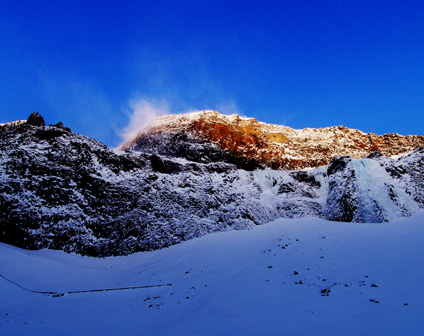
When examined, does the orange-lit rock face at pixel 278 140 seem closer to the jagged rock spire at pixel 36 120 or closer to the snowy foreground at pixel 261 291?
the jagged rock spire at pixel 36 120

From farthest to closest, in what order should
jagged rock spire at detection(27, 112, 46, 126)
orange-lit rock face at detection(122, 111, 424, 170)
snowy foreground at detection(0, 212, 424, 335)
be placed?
orange-lit rock face at detection(122, 111, 424, 170) < jagged rock spire at detection(27, 112, 46, 126) < snowy foreground at detection(0, 212, 424, 335)

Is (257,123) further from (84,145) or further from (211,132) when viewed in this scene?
(84,145)

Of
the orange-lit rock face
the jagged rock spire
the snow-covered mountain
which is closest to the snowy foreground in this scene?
the snow-covered mountain

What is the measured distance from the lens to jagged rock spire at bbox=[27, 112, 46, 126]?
87.2 feet

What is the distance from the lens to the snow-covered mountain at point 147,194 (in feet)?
65.9

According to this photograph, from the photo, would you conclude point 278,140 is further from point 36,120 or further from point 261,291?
point 261,291

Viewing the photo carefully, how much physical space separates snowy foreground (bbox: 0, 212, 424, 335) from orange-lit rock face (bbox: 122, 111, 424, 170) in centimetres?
2894

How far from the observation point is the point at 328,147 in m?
44.3

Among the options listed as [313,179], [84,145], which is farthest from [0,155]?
[313,179]

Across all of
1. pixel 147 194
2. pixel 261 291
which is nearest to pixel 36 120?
pixel 147 194

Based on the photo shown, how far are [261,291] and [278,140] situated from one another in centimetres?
4103

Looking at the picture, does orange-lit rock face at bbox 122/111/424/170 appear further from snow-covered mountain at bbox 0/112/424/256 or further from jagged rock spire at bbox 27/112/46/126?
jagged rock spire at bbox 27/112/46/126

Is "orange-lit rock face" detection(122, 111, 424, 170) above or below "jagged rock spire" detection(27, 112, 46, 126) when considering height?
above

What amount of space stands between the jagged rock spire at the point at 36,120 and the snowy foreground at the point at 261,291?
1785 cm
